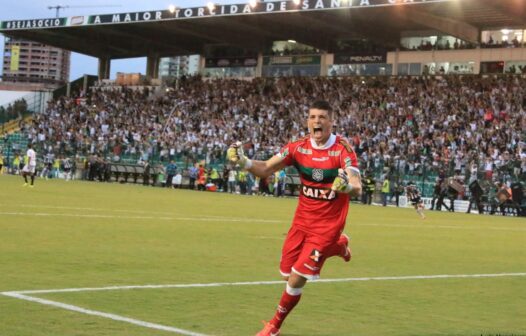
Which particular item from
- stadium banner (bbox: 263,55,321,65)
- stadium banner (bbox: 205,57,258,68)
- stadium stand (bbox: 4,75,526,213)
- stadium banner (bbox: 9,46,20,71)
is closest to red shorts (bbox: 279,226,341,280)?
stadium stand (bbox: 4,75,526,213)

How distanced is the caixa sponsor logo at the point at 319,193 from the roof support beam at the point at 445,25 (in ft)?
148

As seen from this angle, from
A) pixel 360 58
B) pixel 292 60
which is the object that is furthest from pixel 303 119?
pixel 292 60

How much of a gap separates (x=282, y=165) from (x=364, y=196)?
34.6 metres

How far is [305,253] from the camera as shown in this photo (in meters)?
7.23

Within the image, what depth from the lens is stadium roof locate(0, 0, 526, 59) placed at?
168ft

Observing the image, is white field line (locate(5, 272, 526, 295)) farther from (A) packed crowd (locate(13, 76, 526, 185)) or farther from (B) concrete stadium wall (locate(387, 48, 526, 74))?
(B) concrete stadium wall (locate(387, 48, 526, 74))

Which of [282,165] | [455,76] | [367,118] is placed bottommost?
[282,165]

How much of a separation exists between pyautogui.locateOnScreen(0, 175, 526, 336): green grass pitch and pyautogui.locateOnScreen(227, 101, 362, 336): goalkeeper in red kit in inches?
23.0

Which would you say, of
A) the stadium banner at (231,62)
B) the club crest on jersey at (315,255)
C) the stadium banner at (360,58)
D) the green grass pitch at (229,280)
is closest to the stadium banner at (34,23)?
the stadium banner at (231,62)

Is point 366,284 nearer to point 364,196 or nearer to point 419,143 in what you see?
point 364,196

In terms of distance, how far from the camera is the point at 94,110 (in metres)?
66.2

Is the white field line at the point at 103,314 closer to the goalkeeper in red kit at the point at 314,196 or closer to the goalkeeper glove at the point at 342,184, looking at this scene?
the goalkeeper in red kit at the point at 314,196

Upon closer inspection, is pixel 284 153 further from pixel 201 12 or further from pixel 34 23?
pixel 34 23

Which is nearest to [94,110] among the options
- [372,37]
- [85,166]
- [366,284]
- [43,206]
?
[85,166]
